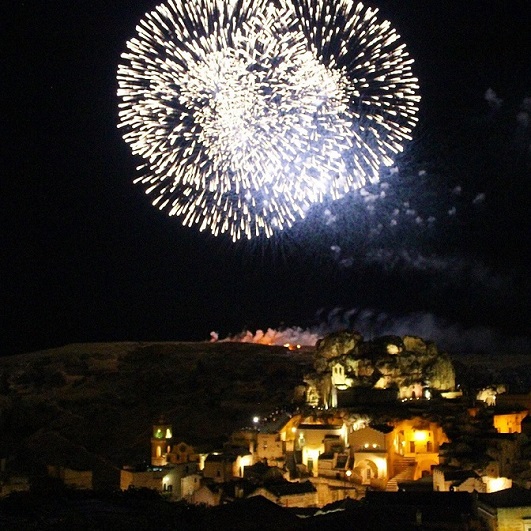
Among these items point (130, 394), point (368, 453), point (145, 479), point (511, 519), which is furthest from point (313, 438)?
point (130, 394)

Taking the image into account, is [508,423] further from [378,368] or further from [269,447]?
[269,447]

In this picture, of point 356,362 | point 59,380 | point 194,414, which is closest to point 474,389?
point 356,362

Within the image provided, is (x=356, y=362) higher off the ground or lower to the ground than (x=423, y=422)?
higher

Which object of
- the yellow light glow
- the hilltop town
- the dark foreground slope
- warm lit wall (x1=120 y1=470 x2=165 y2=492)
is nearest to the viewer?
the hilltop town

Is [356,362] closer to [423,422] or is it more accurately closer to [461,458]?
[423,422]

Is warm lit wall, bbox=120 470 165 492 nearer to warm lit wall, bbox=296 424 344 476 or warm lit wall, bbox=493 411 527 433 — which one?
warm lit wall, bbox=296 424 344 476

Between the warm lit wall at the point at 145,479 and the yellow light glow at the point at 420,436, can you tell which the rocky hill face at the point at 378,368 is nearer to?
the yellow light glow at the point at 420,436

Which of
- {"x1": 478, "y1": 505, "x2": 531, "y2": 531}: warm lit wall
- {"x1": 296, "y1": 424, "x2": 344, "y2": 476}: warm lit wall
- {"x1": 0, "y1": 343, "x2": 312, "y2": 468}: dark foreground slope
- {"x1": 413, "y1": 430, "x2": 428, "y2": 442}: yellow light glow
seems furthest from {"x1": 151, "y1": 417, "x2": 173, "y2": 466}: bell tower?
{"x1": 478, "y1": 505, "x2": 531, "y2": 531}: warm lit wall

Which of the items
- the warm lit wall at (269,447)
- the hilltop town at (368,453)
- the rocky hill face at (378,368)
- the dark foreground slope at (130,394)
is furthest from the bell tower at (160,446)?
the rocky hill face at (378,368)
